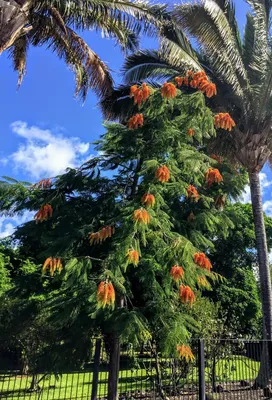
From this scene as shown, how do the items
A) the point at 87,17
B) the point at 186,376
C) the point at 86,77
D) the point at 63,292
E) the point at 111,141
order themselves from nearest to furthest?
the point at 63,292, the point at 111,141, the point at 87,17, the point at 186,376, the point at 86,77

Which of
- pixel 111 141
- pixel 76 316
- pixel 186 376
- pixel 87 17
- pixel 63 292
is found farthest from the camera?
pixel 186 376

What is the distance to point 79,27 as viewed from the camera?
954 centimetres

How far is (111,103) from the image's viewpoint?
474 inches

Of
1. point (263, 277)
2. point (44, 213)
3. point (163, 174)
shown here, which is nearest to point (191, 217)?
point (163, 174)

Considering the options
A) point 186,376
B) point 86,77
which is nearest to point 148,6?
point 86,77

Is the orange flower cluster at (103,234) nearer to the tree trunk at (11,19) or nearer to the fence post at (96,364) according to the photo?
the fence post at (96,364)

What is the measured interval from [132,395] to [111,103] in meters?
8.19

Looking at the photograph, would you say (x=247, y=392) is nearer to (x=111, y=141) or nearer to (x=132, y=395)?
(x=132, y=395)

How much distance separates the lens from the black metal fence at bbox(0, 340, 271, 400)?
8125mm

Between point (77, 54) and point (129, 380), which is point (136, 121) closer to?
point (77, 54)

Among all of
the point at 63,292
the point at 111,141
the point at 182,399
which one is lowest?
the point at 182,399

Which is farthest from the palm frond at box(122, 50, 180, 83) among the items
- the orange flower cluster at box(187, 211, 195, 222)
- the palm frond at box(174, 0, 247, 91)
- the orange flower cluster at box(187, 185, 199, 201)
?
the orange flower cluster at box(187, 185, 199, 201)

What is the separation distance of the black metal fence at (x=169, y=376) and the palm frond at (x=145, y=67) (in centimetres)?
817

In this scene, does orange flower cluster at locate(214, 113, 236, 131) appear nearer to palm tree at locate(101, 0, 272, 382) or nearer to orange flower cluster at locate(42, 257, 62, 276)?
palm tree at locate(101, 0, 272, 382)
